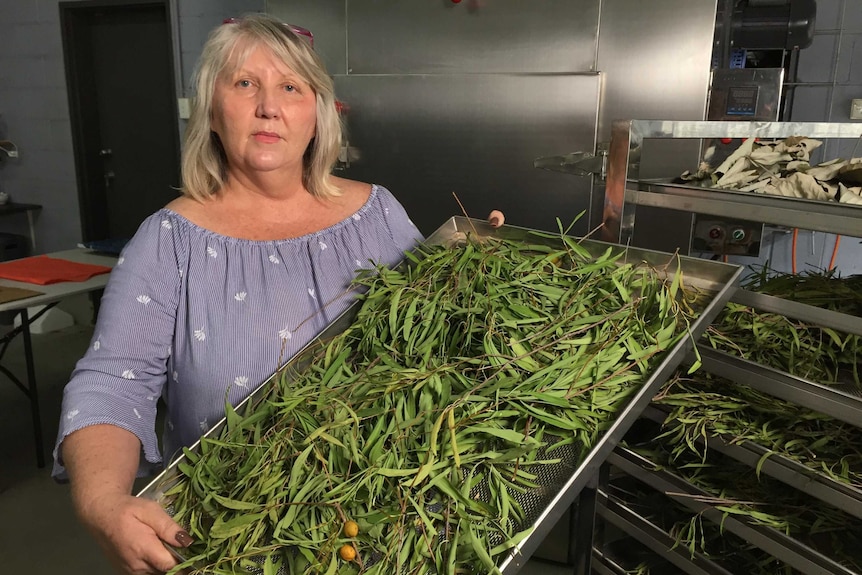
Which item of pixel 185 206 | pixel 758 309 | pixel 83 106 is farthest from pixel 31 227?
pixel 758 309

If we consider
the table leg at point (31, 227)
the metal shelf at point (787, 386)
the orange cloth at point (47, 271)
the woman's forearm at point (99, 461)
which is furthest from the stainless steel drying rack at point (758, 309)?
the table leg at point (31, 227)

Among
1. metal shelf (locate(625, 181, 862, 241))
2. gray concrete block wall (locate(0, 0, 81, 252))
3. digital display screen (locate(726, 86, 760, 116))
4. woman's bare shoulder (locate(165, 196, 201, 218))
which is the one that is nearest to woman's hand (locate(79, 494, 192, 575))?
woman's bare shoulder (locate(165, 196, 201, 218))

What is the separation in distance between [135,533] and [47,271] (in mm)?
2650

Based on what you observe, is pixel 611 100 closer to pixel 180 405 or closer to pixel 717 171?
pixel 717 171

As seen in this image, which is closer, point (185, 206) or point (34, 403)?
point (185, 206)

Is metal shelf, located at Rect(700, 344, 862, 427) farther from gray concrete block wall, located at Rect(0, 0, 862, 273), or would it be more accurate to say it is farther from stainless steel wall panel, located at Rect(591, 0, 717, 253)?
gray concrete block wall, located at Rect(0, 0, 862, 273)

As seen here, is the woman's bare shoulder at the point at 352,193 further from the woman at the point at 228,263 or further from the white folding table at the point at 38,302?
the white folding table at the point at 38,302

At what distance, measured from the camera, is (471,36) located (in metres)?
2.62

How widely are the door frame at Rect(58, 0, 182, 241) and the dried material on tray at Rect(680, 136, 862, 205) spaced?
3874mm

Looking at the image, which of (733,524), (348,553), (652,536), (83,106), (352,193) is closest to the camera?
(348,553)

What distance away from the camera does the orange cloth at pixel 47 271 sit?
2975mm

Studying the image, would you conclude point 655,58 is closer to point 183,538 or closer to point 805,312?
point 805,312

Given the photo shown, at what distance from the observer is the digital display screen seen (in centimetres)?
234

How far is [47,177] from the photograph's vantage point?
5.08 metres
